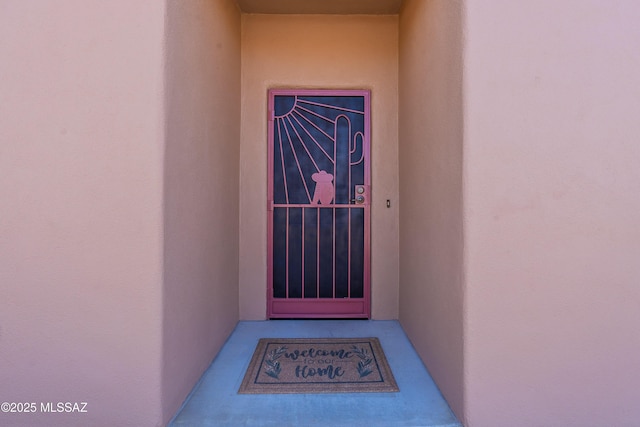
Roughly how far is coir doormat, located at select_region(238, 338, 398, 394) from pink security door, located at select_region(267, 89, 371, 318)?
54cm

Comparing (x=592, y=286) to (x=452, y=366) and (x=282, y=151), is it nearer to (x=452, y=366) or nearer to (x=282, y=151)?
(x=452, y=366)

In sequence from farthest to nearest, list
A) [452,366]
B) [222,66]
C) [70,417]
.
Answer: [222,66], [452,366], [70,417]

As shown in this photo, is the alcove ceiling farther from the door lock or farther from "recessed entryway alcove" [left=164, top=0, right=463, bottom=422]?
the door lock

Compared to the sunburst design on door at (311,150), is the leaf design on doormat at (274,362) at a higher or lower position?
lower

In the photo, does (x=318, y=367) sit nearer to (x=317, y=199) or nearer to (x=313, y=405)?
(x=313, y=405)

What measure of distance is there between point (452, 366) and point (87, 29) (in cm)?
254

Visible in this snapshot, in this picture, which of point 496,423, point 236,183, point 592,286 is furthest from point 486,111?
point 236,183

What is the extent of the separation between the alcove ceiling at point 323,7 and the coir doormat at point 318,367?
2.87 meters

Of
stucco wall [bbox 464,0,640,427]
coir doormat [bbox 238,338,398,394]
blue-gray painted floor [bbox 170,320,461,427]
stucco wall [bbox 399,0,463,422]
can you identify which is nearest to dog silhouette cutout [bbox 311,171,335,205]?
stucco wall [bbox 399,0,463,422]

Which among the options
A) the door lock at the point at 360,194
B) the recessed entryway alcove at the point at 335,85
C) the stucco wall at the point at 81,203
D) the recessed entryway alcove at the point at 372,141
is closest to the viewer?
the stucco wall at the point at 81,203

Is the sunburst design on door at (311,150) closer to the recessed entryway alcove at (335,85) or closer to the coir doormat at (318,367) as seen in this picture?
the recessed entryway alcove at (335,85)

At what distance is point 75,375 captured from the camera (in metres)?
1.81

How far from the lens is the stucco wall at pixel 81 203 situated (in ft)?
5.93

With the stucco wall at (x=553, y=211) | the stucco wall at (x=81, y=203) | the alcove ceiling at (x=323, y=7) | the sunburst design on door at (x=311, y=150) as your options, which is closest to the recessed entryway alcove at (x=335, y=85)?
the alcove ceiling at (x=323, y=7)
